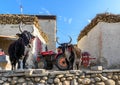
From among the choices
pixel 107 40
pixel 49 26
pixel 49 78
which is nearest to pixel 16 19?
pixel 107 40

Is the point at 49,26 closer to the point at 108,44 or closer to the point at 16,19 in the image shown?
the point at 16,19

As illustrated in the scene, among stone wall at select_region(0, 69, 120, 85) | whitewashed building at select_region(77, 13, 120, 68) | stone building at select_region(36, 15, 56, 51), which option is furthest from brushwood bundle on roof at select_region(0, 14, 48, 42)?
stone wall at select_region(0, 69, 120, 85)

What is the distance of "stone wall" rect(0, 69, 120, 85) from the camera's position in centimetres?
928

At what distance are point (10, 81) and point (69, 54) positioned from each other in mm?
2497

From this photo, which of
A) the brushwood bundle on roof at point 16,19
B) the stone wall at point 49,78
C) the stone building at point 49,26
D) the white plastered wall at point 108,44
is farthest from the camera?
the stone building at point 49,26

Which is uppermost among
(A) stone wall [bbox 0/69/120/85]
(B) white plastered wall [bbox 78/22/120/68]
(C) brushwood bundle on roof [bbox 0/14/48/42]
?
(C) brushwood bundle on roof [bbox 0/14/48/42]

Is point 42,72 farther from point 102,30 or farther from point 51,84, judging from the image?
point 102,30

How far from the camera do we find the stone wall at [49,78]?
30.5ft

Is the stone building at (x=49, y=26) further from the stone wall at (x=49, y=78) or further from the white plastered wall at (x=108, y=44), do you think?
the stone wall at (x=49, y=78)

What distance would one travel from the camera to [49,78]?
9.33m

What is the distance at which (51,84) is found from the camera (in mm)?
9273

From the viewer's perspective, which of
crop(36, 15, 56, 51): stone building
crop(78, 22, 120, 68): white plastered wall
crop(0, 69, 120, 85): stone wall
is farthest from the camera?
crop(36, 15, 56, 51): stone building

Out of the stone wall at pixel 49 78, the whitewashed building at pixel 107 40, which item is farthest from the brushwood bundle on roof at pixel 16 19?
the stone wall at pixel 49 78

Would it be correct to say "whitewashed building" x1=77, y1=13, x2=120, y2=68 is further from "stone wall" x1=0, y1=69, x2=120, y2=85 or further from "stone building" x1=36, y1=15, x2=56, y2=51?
"stone wall" x1=0, y1=69, x2=120, y2=85
